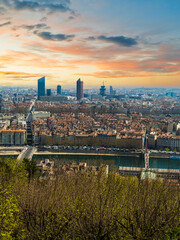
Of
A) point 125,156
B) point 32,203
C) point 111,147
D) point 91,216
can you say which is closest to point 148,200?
point 91,216

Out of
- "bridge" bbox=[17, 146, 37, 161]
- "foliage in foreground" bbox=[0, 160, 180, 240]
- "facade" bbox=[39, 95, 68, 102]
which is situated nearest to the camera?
"foliage in foreground" bbox=[0, 160, 180, 240]

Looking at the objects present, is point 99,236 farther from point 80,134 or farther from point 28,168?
point 80,134

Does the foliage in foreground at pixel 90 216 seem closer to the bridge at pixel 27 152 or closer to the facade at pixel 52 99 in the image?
the bridge at pixel 27 152

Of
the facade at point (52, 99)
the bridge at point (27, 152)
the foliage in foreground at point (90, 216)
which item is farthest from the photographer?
the facade at point (52, 99)

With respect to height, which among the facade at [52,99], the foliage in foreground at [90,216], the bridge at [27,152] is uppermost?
the facade at [52,99]

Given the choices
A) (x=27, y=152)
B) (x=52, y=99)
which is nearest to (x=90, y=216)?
(x=27, y=152)

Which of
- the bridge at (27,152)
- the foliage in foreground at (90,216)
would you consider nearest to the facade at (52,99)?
the bridge at (27,152)

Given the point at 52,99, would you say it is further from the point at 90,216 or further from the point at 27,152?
the point at 90,216

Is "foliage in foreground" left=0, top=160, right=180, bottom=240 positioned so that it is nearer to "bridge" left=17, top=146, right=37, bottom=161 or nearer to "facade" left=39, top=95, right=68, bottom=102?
"bridge" left=17, top=146, right=37, bottom=161

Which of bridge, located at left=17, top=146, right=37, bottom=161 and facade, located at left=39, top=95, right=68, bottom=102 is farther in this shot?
facade, located at left=39, top=95, right=68, bottom=102

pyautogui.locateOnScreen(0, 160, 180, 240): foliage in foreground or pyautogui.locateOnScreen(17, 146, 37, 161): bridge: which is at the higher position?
pyautogui.locateOnScreen(0, 160, 180, 240): foliage in foreground

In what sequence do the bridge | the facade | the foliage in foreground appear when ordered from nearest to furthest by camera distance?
the foliage in foreground, the bridge, the facade

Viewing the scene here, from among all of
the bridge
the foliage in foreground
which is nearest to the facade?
the bridge
